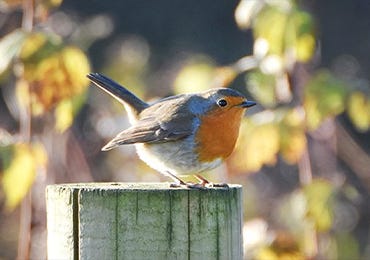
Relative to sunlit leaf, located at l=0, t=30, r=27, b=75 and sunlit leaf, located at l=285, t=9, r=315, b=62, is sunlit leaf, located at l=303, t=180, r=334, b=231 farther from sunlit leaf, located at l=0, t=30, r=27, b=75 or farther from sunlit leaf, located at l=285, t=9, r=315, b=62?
sunlit leaf, located at l=0, t=30, r=27, b=75

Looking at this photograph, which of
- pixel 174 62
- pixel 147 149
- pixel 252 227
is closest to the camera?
pixel 147 149

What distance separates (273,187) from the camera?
956 cm

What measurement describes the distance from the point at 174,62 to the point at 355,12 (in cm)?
230

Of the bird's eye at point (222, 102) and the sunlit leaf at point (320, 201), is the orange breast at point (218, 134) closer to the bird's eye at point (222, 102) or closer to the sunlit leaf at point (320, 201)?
the bird's eye at point (222, 102)

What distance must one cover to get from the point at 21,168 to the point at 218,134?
89 centimetres

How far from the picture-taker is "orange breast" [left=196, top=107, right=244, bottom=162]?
16.6ft

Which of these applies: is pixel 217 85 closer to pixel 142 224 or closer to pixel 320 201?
pixel 320 201

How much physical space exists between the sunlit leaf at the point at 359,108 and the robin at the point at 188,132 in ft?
1.63

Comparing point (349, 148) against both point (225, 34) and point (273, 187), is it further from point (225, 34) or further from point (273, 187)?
point (225, 34)

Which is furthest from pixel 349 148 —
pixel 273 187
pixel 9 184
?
pixel 9 184

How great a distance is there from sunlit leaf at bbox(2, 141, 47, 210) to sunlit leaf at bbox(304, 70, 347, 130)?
49.1 inches

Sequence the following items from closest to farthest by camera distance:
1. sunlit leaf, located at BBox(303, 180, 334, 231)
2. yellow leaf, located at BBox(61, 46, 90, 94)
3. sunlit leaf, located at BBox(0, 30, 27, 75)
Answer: sunlit leaf, located at BBox(0, 30, 27, 75)
yellow leaf, located at BBox(61, 46, 90, 94)
sunlit leaf, located at BBox(303, 180, 334, 231)

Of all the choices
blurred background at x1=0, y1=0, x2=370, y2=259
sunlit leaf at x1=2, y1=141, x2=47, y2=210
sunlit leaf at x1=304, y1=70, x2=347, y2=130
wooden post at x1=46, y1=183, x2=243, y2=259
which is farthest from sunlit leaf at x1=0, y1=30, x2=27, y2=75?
wooden post at x1=46, y1=183, x2=243, y2=259

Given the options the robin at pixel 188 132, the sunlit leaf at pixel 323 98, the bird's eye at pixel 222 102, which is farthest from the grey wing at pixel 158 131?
the sunlit leaf at pixel 323 98
